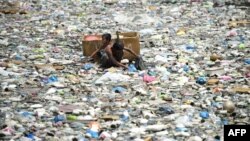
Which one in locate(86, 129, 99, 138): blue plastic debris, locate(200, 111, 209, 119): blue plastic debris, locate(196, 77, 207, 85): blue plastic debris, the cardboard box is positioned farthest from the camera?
the cardboard box

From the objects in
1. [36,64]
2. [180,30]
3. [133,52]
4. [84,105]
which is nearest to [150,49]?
[133,52]

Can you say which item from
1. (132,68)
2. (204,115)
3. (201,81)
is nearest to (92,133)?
(204,115)

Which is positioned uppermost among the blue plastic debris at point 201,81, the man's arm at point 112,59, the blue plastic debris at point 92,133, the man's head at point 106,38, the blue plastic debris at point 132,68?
the man's head at point 106,38

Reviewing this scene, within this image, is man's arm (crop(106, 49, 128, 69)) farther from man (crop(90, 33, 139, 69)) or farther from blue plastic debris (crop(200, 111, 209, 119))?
blue plastic debris (crop(200, 111, 209, 119))

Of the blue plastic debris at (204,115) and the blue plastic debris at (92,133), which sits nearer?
the blue plastic debris at (92,133)

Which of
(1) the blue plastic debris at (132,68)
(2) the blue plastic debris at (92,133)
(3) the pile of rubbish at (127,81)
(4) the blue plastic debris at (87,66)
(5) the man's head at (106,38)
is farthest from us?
(5) the man's head at (106,38)

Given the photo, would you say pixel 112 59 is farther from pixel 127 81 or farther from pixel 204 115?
pixel 204 115

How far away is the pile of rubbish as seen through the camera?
383cm

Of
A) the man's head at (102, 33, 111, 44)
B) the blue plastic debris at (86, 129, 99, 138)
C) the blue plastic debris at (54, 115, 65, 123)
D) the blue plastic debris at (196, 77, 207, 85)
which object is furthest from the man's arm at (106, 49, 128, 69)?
the blue plastic debris at (86, 129, 99, 138)

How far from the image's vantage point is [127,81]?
5.10 m

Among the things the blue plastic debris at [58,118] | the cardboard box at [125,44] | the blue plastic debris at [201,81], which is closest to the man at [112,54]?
the cardboard box at [125,44]

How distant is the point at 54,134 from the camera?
144 inches

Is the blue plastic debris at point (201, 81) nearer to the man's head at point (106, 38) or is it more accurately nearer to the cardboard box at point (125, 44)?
the cardboard box at point (125, 44)

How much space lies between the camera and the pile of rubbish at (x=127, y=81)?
3832mm
